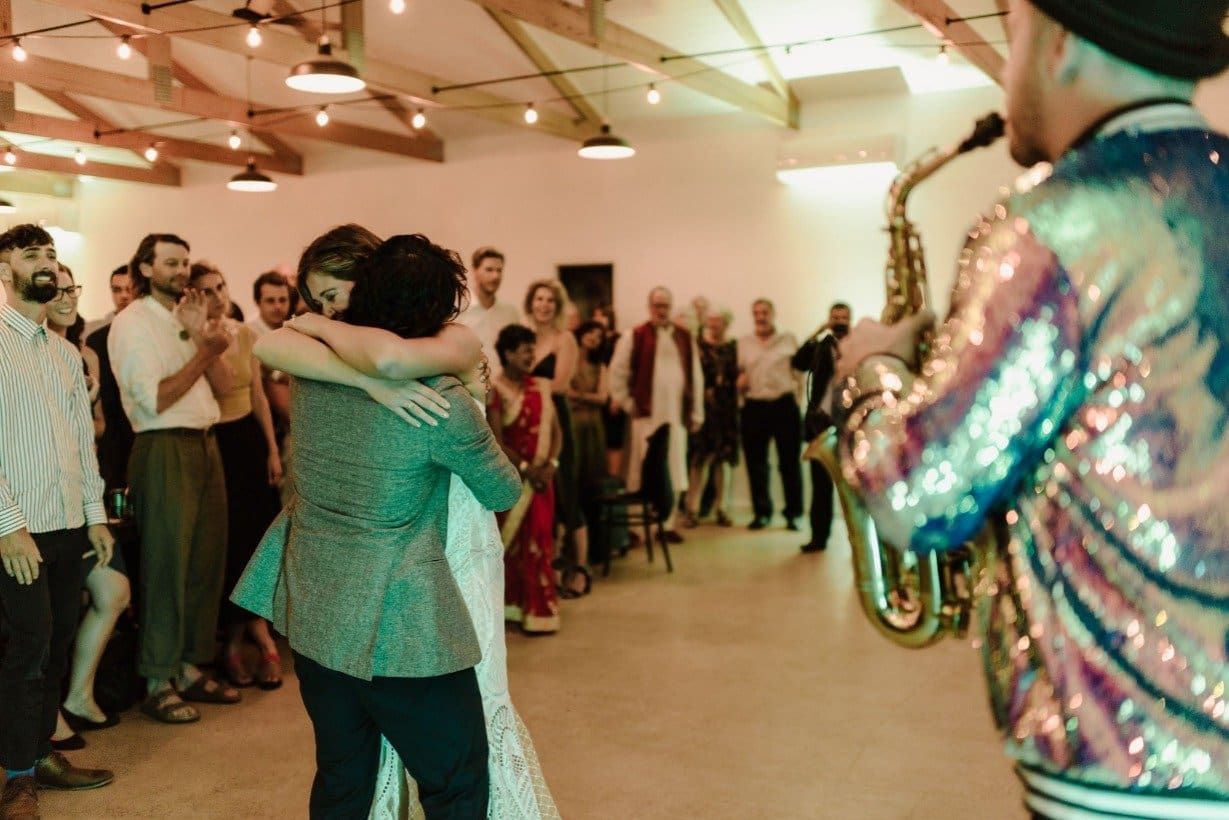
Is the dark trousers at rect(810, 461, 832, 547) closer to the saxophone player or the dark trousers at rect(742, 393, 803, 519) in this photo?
the dark trousers at rect(742, 393, 803, 519)

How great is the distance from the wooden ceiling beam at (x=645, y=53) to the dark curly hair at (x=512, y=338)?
8.60 feet

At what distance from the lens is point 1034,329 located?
80cm

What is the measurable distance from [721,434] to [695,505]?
61 cm

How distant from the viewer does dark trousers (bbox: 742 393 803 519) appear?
841 cm

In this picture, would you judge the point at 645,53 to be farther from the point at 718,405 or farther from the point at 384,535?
the point at 384,535

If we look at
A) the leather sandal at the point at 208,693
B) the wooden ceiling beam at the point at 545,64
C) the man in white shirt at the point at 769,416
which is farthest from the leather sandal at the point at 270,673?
the wooden ceiling beam at the point at 545,64

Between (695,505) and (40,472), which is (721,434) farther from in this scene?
(40,472)

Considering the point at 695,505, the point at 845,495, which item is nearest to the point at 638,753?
the point at 845,495

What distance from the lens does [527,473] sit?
513 cm

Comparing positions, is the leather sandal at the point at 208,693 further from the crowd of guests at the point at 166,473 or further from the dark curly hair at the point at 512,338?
the dark curly hair at the point at 512,338

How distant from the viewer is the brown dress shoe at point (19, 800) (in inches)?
114

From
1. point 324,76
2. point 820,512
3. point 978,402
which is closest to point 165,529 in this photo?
point 324,76

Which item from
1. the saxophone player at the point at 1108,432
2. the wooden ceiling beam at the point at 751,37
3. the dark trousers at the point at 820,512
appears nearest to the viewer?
the saxophone player at the point at 1108,432

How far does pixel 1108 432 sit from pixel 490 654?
1.80 metres
